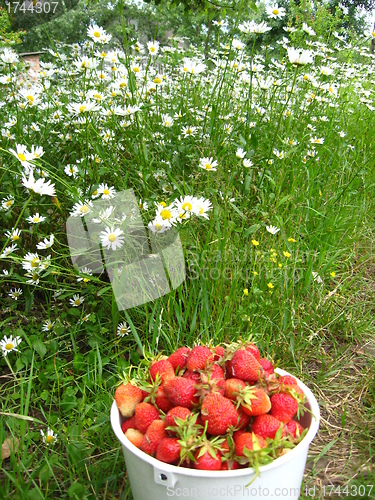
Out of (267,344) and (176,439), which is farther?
(267,344)

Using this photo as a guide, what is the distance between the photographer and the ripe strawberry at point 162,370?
108 cm

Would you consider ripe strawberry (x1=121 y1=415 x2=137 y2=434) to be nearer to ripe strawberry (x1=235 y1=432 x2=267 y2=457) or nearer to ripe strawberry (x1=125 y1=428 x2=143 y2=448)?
ripe strawberry (x1=125 y1=428 x2=143 y2=448)

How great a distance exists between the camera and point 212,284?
1733mm

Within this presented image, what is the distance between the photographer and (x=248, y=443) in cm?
90

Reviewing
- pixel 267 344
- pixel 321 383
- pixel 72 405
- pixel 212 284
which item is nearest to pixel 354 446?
pixel 321 383

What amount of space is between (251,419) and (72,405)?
0.70m

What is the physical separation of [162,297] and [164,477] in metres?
0.86

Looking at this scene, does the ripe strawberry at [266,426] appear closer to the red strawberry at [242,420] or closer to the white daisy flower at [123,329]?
the red strawberry at [242,420]

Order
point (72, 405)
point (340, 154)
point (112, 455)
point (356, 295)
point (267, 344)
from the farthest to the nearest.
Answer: point (340, 154)
point (356, 295)
point (267, 344)
point (72, 405)
point (112, 455)

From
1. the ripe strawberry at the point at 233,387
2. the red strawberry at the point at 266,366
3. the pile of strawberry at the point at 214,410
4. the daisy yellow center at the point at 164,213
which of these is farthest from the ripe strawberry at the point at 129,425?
the daisy yellow center at the point at 164,213

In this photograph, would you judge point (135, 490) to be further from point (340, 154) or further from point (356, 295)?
point (340, 154)

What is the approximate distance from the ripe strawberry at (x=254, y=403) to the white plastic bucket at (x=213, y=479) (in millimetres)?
94

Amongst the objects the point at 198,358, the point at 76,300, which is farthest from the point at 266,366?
the point at 76,300

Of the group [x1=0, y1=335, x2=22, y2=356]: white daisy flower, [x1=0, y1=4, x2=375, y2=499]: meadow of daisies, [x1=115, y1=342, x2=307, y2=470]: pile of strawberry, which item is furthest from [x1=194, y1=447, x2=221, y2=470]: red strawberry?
[x1=0, y1=335, x2=22, y2=356]: white daisy flower
